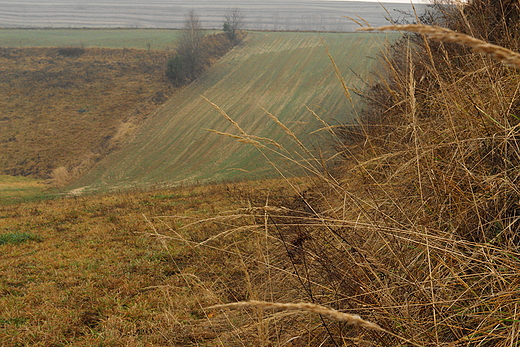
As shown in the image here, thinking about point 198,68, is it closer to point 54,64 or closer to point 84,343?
point 54,64

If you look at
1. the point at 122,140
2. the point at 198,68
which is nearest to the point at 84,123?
the point at 122,140

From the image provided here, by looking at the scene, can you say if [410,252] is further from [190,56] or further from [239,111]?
[190,56]

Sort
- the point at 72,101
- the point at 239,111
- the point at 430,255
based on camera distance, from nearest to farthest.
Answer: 1. the point at 430,255
2. the point at 239,111
3. the point at 72,101

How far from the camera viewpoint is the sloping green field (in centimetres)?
2725

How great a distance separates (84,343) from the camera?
3.79 metres

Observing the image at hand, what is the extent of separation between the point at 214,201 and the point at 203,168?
1587 centimetres

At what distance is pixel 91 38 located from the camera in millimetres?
57031

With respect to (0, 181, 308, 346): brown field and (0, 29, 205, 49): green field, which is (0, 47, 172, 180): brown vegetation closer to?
(0, 29, 205, 49): green field

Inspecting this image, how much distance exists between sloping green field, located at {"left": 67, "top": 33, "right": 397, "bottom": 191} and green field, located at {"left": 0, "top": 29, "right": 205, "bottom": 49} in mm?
13987

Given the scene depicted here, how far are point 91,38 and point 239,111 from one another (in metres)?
34.7

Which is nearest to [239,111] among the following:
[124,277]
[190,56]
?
[190,56]

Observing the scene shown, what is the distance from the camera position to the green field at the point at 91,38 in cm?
5259

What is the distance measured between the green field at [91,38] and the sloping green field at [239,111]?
13987 millimetres

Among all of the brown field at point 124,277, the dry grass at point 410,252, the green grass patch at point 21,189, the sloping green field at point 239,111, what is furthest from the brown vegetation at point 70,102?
the dry grass at point 410,252
